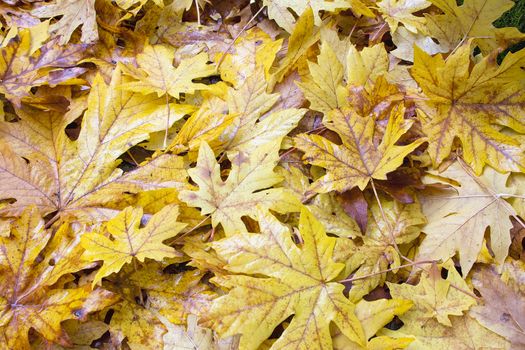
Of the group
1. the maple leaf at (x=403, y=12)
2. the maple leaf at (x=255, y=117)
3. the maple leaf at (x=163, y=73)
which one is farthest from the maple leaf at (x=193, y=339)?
the maple leaf at (x=403, y=12)

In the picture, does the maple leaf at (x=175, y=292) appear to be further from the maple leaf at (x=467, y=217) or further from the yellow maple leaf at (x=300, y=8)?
the yellow maple leaf at (x=300, y=8)

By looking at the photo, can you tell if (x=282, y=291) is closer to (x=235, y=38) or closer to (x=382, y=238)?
(x=382, y=238)

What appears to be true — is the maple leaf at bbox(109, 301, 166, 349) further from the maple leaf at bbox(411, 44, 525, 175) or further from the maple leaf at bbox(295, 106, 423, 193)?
the maple leaf at bbox(411, 44, 525, 175)

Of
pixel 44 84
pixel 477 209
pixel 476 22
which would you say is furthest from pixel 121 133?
pixel 476 22

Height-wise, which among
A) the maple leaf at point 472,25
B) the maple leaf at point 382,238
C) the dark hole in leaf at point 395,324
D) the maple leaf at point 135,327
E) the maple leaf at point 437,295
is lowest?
the dark hole in leaf at point 395,324

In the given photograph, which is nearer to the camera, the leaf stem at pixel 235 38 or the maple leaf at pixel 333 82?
the maple leaf at pixel 333 82

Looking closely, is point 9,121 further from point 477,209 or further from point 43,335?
point 477,209

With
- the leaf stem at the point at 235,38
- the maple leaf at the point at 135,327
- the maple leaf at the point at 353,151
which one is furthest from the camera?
the leaf stem at the point at 235,38
